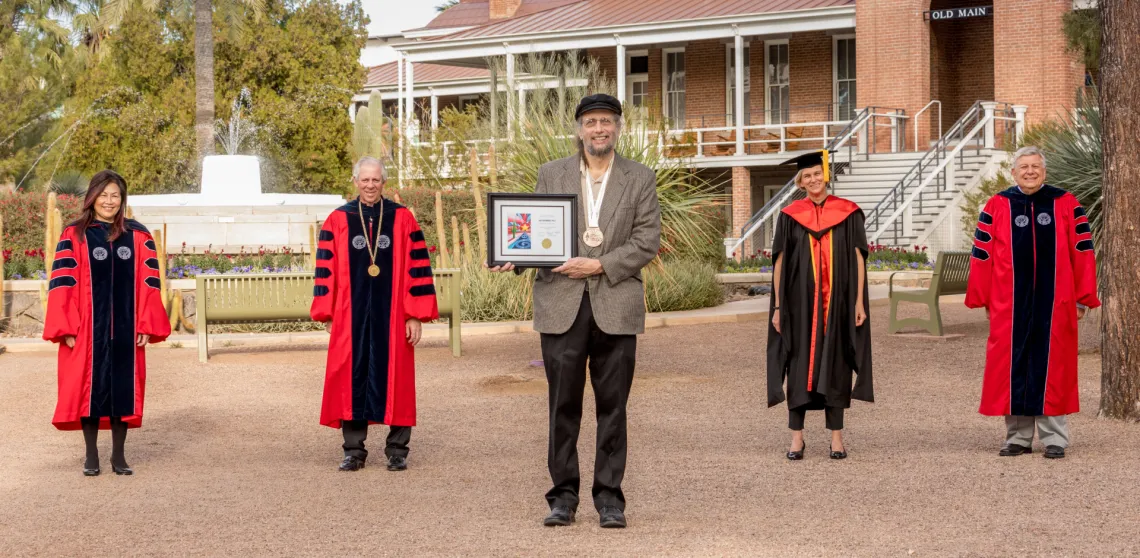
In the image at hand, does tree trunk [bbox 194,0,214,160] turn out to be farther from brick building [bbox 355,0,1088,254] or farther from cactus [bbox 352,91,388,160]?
cactus [bbox 352,91,388,160]

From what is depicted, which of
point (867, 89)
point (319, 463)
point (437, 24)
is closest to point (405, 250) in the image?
point (319, 463)

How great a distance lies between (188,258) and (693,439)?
12.0 metres

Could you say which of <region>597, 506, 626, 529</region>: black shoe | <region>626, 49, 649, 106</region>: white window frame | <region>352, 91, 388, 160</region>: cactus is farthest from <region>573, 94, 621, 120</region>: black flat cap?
<region>626, 49, 649, 106</region>: white window frame

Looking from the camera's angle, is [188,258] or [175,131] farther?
[175,131]

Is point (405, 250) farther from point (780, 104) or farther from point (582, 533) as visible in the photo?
point (780, 104)

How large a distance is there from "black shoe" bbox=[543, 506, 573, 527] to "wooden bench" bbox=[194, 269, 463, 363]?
23.1 feet

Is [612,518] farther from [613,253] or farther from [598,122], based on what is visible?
[598,122]

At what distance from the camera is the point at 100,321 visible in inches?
307

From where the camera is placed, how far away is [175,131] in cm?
3556

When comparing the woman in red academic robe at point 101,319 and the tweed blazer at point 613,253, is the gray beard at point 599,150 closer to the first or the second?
the tweed blazer at point 613,253

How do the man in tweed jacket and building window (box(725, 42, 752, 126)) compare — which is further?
building window (box(725, 42, 752, 126))

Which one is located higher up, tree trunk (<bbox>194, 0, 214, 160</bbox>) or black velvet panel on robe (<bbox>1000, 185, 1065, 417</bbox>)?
tree trunk (<bbox>194, 0, 214, 160</bbox>)

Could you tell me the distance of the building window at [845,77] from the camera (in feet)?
102

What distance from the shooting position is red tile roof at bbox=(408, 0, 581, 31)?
42.1 m
